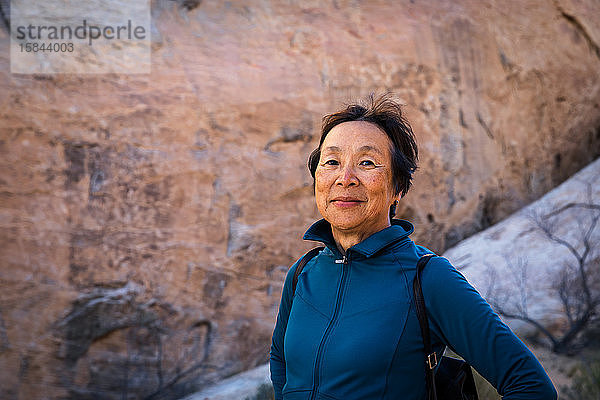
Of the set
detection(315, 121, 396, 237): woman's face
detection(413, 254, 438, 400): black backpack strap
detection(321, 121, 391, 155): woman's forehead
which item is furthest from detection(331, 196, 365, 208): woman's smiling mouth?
detection(413, 254, 438, 400): black backpack strap

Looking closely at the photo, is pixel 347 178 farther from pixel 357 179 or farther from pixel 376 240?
pixel 376 240

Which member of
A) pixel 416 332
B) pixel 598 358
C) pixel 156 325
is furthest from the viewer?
pixel 156 325

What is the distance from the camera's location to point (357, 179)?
140 cm

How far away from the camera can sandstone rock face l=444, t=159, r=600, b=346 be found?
3562 millimetres

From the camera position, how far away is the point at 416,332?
4.02 ft

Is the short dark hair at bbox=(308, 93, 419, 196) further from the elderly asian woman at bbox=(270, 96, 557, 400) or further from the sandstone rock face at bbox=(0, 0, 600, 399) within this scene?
the sandstone rock face at bbox=(0, 0, 600, 399)

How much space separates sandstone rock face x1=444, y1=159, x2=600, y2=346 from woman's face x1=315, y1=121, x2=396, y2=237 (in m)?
2.57

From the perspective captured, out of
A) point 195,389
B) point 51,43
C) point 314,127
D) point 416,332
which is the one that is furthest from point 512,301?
point 51,43

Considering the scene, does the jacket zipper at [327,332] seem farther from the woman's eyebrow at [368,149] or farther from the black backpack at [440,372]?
the woman's eyebrow at [368,149]

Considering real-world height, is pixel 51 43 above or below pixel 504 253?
above

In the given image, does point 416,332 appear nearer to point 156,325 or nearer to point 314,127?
point 156,325

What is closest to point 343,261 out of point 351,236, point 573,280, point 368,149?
point 351,236

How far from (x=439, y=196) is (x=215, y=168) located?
7.04ft

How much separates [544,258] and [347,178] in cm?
316
